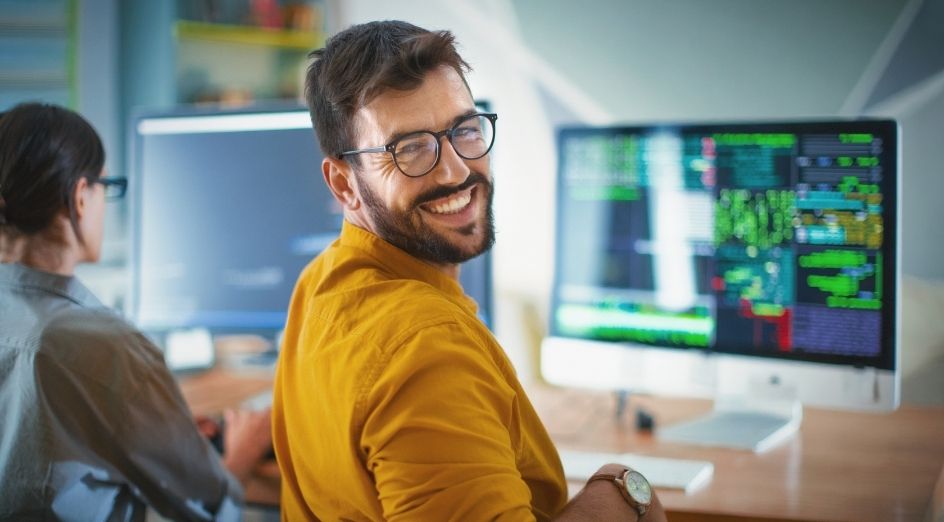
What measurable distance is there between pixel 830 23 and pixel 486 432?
68.0 inches

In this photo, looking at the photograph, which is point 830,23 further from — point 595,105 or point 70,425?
point 70,425

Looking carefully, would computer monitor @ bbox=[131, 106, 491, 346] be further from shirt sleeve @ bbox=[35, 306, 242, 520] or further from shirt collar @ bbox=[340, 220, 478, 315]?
shirt collar @ bbox=[340, 220, 478, 315]

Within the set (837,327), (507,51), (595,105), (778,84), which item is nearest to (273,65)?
(507,51)

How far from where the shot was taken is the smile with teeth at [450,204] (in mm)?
1240

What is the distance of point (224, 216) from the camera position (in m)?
2.13

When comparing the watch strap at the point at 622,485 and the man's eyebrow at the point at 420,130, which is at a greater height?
the man's eyebrow at the point at 420,130

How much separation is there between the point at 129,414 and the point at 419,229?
61 centimetres

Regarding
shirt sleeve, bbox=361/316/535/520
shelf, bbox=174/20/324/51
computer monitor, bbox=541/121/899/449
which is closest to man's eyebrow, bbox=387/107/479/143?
shirt sleeve, bbox=361/316/535/520

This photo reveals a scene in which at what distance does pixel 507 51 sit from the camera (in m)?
2.66

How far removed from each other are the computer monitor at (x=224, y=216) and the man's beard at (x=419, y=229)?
818mm

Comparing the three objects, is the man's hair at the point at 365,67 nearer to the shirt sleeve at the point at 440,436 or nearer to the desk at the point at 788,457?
the shirt sleeve at the point at 440,436

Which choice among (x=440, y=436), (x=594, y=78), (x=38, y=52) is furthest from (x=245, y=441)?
(x=38, y=52)

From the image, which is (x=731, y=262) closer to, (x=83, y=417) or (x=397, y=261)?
(x=397, y=261)

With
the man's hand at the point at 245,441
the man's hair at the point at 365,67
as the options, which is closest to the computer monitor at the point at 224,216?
the man's hand at the point at 245,441
